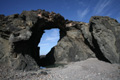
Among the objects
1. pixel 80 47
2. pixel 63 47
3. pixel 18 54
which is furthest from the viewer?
pixel 63 47

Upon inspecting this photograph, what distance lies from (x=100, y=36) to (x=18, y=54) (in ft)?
41.6

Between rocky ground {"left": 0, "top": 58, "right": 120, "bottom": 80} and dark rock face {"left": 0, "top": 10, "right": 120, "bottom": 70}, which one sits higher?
dark rock face {"left": 0, "top": 10, "right": 120, "bottom": 70}

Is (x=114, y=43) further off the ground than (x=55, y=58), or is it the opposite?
(x=114, y=43)

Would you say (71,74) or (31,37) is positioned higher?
(31,37)

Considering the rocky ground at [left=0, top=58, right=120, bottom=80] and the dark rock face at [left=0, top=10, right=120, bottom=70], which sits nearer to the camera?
the rocky ground at [left=0, top=58, right=120, bottom=80]

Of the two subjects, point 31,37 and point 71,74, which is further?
point 31,37

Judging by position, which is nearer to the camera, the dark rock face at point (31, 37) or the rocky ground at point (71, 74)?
the rocky ground at point (71, 74)

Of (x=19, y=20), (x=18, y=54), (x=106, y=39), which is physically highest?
(x=19, y=20)

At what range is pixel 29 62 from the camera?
33.7 ft

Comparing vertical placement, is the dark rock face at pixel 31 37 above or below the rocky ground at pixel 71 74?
above

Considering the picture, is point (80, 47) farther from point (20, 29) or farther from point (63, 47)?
point (20, 29)

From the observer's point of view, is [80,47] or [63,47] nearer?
[80,47]

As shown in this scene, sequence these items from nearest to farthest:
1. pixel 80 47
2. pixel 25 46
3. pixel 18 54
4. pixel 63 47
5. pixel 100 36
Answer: pixel 18 54 < pixel 25 46 < pixel 100 36 < pixel 80 47 < pixel 63 47

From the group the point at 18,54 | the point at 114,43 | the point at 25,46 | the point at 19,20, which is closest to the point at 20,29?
the point at 19,20
